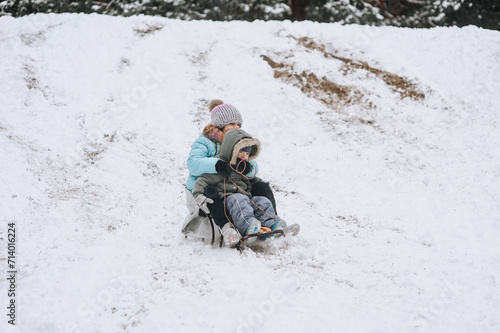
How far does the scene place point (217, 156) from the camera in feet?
18.2

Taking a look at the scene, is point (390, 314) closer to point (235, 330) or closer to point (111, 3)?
point (235, 330)

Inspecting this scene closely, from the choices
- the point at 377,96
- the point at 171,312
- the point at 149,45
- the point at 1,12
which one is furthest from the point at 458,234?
the point at 1,12

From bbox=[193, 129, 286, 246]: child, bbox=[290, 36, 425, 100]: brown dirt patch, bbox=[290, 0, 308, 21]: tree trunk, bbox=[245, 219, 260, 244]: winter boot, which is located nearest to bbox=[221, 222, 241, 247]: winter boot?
bbox=[193, 129, 286, 246]: child

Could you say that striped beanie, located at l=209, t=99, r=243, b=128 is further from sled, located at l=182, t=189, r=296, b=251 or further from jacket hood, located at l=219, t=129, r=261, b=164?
sled, located at l=182, t=189, r=296, b=251

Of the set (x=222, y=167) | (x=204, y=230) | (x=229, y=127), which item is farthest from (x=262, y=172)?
(x=204, y=230)

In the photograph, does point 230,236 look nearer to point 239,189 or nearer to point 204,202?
point 204,202

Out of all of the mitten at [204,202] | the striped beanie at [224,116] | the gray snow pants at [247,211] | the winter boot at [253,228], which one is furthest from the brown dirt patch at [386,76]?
the mitten at [204,202]

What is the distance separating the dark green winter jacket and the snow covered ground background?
0.88 m

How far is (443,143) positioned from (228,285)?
7847 mm

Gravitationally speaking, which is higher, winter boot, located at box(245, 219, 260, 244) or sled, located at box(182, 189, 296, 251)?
winter boot, located at box(245, 219, 260, 244)

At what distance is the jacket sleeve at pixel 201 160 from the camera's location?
5.20 metres

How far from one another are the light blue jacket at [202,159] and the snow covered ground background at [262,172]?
106 cm

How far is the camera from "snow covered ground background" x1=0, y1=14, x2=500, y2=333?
405 cm

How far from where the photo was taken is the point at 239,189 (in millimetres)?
5328
